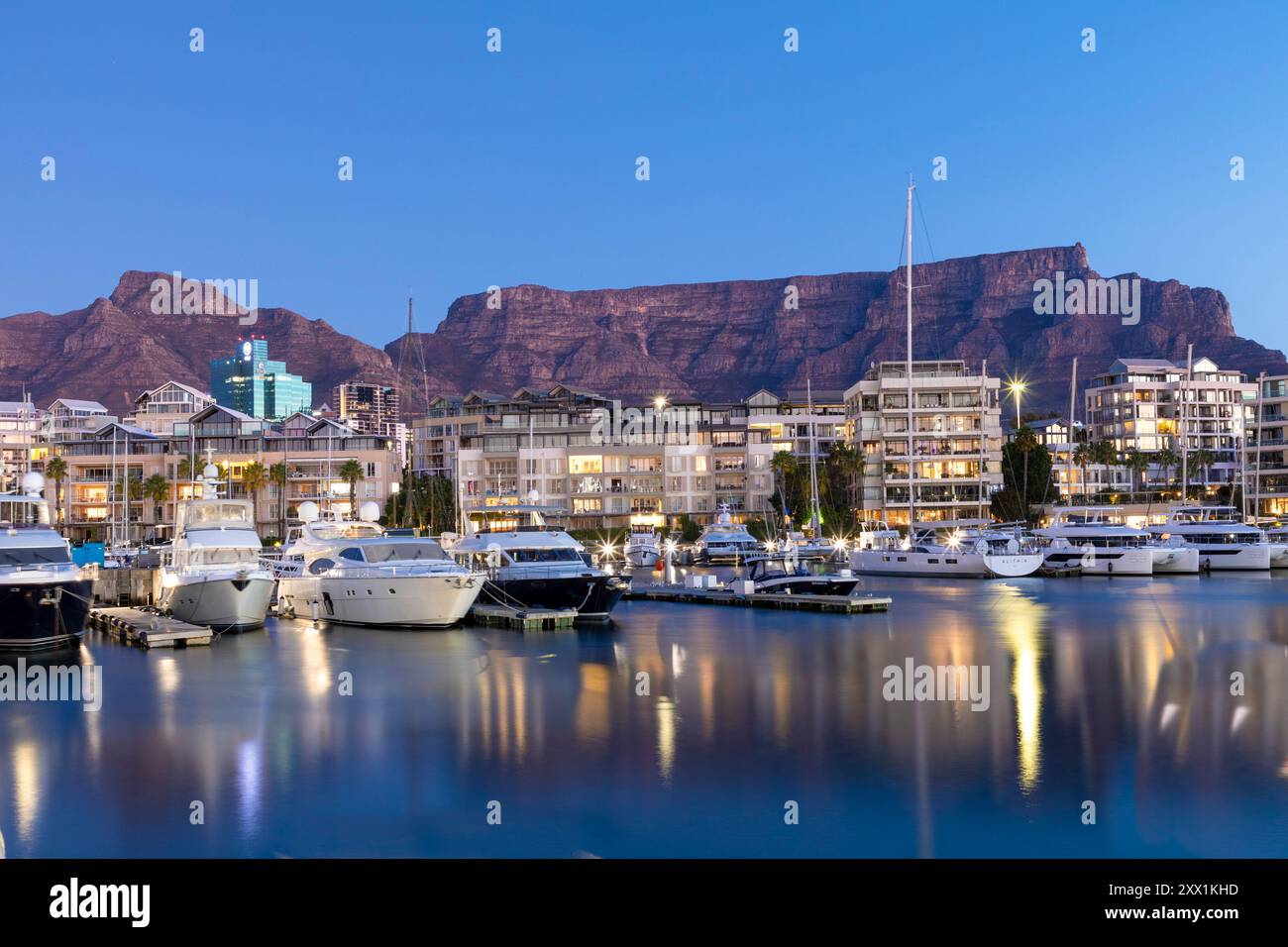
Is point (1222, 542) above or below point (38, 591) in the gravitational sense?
below

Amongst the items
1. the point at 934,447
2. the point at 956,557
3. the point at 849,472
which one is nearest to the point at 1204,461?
the point at 934,447

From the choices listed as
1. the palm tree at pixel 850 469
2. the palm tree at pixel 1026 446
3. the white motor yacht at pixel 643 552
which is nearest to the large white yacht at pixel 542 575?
the white motor yacht at pixel 643 552

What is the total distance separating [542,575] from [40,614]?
19.5 m

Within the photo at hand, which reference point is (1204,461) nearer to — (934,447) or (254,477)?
(934,447)

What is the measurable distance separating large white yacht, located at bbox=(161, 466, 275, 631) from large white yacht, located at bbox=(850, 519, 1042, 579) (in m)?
53.9

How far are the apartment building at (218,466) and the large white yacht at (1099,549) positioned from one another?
8456 cm

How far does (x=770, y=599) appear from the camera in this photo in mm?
60062

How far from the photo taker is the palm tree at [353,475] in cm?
14575

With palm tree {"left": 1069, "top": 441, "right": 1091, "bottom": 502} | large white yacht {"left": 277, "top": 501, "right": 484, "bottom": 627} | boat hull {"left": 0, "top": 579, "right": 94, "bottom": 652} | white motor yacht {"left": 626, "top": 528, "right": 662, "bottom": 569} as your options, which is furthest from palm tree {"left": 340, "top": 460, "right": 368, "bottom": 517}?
boat hull {"left": 0, "top": 579, "right": 94, "bottom": 652}

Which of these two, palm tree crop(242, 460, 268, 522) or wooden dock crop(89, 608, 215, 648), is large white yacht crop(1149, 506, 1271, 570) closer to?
wooden dock crop(89, 608, 215, 648)

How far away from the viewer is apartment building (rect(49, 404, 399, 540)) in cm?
14738

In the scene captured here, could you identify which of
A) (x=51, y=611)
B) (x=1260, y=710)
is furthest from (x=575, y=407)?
(x=1260, y=710)
